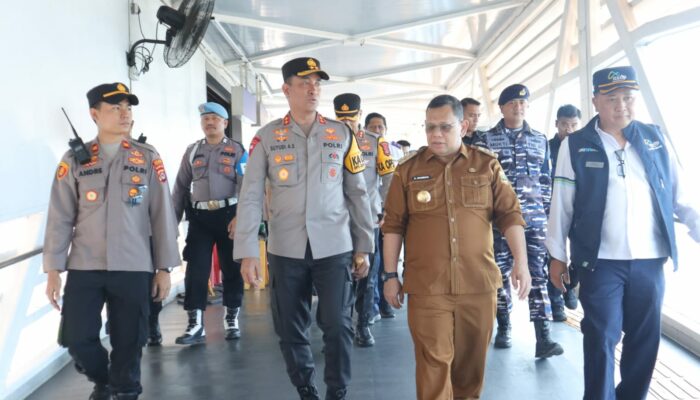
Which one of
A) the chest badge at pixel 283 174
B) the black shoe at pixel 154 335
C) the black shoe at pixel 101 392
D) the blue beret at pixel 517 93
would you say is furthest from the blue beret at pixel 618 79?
the black shoe at pixel 154 335

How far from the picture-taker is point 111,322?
2.30m

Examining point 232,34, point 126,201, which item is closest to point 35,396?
point 126,201

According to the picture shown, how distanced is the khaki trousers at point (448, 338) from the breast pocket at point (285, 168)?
2.57 feet

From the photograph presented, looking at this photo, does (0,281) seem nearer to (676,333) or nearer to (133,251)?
(133,251)

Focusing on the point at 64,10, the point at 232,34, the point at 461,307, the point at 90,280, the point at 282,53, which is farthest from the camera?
the point at 282,53

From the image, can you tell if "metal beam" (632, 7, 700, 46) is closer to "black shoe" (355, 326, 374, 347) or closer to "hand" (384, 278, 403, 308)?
"hand" (384, 278, 403, 308)

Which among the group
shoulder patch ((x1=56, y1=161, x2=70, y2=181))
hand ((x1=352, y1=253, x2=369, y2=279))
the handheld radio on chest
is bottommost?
hand ((x1=352, y1=253, x2=369, y2=279))

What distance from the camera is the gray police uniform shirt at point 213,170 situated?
348cm

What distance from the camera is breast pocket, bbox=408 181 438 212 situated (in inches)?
78.1

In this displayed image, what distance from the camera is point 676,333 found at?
3.26m

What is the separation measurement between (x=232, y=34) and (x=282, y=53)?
112 cm

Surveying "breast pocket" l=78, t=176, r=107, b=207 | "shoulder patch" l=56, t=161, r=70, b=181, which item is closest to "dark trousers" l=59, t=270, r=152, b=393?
"breast pocket" l=78, t=176, r=107, b=207

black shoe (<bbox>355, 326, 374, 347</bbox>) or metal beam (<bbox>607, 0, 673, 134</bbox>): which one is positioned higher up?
metal beam (<bbox>607, 0, 673, 134</bbox>)

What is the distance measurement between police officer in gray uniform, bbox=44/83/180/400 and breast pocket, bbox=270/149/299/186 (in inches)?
25.9
